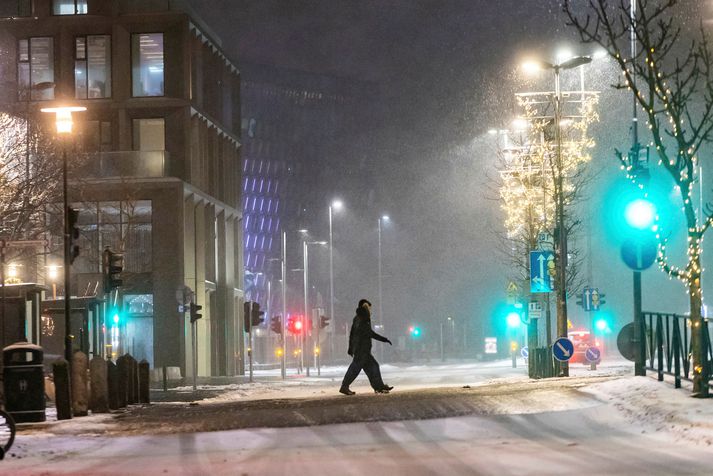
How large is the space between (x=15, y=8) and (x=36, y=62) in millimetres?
3917

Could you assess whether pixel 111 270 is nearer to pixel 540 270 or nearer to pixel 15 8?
pixel 540 270

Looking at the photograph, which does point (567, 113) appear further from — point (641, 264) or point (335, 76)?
point (335, 76)

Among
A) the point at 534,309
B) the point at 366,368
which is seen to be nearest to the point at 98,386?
the point at 366,368

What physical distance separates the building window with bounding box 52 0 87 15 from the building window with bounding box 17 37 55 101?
1.49m

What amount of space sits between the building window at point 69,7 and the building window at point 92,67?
4.65ft

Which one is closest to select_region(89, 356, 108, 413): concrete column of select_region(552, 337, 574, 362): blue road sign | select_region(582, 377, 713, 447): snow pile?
select_region(582, 377, 713, 447): snow pile

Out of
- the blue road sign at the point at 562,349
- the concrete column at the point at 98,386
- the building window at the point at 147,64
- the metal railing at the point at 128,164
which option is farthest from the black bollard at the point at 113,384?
the building window at the point at 147,64

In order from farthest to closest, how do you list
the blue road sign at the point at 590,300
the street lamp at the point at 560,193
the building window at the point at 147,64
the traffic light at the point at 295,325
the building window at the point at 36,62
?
1. the building window at the point at 36,62
2. the building window at the point at 147,64
3. the traffic light at the point at 295,325
4. the blue road sign at the point at 590,300
5. the street lamp at the point at 560,193

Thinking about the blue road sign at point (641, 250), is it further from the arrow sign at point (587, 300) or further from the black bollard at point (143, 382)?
the arrow sign at point (587, 300)

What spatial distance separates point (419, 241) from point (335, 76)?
2200 inches

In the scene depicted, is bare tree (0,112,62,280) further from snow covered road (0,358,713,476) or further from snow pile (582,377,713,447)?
snow pile (582,377,713,447)

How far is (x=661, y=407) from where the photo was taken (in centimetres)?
1494

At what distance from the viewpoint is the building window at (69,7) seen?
56.2 m

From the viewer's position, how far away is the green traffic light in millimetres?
16219
